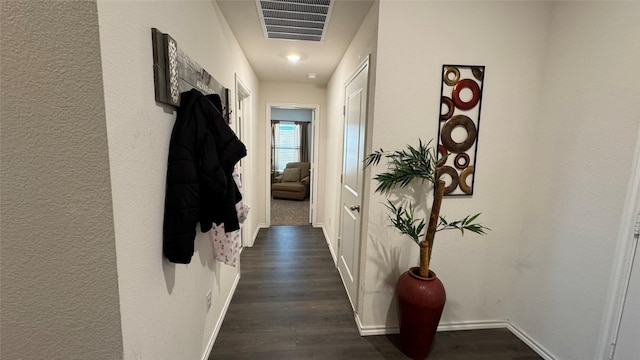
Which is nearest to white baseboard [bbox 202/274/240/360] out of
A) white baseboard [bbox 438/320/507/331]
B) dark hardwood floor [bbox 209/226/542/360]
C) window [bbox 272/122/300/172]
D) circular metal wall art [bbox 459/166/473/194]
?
dark hardwood floor [bbox 209/226/542/360]

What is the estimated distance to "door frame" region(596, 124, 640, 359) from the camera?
1.36m

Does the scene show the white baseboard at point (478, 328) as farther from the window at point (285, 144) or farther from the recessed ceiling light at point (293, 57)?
the window at point (285, 144)

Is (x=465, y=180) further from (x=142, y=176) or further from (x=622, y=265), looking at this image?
(x=142, y=176)

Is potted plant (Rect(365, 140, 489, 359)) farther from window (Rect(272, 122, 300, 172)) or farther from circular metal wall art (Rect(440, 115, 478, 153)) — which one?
window (Rect(272, 122, 300, 172))

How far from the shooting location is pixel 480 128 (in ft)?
6.19

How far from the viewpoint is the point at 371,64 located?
187 centimetres

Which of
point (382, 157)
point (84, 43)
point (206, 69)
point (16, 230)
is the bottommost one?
point (16, 230)

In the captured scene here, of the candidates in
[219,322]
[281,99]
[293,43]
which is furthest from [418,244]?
[281,99]

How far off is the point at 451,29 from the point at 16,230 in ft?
7.61

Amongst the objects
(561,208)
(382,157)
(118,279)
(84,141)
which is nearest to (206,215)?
(118,279)

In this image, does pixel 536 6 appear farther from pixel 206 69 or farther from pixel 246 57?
pixel 246 57

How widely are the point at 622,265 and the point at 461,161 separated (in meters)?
0.96

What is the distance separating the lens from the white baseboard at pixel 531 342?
70.6 inches

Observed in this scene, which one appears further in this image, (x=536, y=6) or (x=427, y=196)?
(x=427, y=196)
